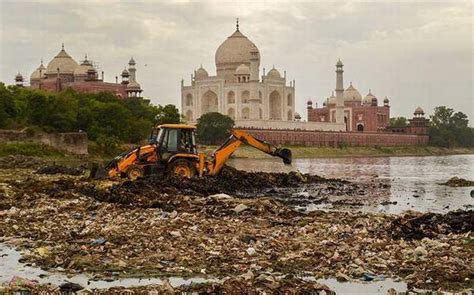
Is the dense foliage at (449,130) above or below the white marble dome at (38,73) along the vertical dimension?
below

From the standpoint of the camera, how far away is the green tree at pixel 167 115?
2800 inches

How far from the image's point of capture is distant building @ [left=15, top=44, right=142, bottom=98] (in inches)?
3617

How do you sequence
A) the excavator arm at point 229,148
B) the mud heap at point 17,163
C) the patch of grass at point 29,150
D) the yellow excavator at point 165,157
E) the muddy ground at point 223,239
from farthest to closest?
the patch of grass at point 29,150, the mud heap at point 17,163, the excavator arm at point 229,148, the yellow excavator at point 165,157, the muddy ground at point 223,239

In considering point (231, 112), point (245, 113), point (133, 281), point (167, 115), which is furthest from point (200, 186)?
point (231, 112)

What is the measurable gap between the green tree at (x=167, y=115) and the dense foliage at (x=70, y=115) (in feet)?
6.95

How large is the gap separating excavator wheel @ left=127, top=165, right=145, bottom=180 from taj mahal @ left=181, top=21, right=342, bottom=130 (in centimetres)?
7970

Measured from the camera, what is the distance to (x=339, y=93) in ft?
383

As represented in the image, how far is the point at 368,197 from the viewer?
23.5 metres

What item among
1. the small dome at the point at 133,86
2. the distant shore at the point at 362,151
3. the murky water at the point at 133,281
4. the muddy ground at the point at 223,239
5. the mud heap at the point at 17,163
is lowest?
the distant shore at the point at 362,151

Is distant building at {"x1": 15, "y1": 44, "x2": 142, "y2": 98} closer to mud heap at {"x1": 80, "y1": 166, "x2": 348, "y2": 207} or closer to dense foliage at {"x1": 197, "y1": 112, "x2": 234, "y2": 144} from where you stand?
dense foliage at {"x1": 197, "y1": 112, "x2": 234, "y2": 144}

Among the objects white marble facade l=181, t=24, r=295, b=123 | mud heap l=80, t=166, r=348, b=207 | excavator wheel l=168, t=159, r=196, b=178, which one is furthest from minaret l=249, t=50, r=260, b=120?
excavator wheel l=168, t=159, r=196, b=178

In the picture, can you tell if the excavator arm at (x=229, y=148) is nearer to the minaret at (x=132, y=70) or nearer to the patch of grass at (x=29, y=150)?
the patch of grass at (x=29, y=150)

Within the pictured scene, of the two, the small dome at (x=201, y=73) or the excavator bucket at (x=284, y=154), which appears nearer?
the excavator bucket at (x=284, y=154)

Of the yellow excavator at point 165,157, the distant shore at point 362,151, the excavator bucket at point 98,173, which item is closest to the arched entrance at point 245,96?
the distant shore at point 362,151
